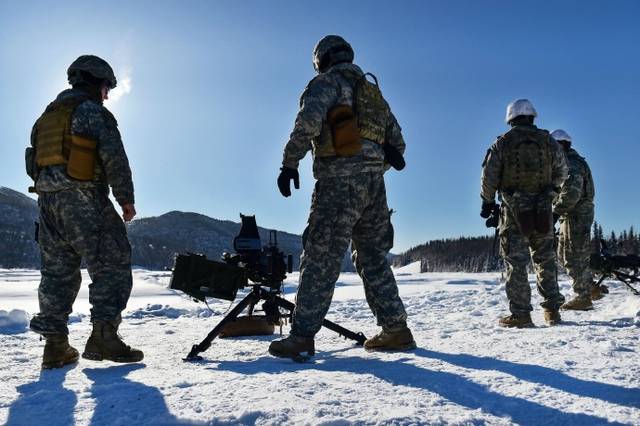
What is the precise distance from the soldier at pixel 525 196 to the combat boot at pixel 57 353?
4.00 metres

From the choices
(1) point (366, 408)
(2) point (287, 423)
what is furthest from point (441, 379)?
(2) point (287, 423)

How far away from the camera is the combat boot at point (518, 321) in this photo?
4880 mm

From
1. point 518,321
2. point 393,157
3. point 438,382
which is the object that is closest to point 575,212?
point 518,321

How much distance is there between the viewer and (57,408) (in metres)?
2.21

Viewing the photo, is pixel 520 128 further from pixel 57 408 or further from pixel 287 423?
pixel 57 408

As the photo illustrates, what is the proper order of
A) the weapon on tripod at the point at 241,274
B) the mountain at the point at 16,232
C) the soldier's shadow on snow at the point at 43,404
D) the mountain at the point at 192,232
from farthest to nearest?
the mountain at the point at 192,232 → the mountain at the point at 16,232 → the weapon on tripod at the point at 241,274 → the soldier's shadow on snow at the point at 43,404

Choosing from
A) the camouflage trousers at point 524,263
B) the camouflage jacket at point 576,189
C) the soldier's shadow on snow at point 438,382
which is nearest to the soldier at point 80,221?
the soldier's shadow on snow at point 438,382

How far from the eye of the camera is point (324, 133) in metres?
3.61

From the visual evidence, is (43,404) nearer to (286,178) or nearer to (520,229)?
(286,178)

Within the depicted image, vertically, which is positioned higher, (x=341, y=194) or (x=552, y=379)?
(x=341, y=194)

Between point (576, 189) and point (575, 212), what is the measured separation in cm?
47

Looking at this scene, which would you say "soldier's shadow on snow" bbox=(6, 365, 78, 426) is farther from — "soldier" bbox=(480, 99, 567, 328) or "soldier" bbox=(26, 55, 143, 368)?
"soldier" bbox=(480, 99, 567, 328)

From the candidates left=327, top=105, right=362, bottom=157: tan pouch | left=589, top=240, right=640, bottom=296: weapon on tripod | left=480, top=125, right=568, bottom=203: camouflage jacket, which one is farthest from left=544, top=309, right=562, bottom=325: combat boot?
left=589, top=240, right=640, bottom=296: weapon on tripod

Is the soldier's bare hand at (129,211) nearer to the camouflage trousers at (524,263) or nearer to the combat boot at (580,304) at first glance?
the camouflage trousers at (524,263)
